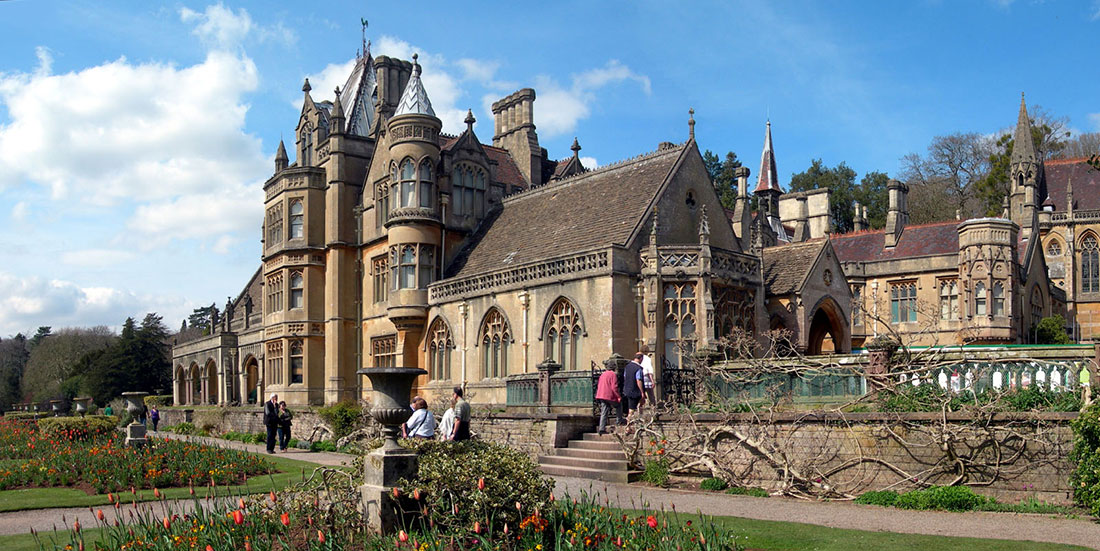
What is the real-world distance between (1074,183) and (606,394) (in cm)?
5099

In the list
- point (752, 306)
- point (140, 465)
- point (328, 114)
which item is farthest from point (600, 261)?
point (328, 114)

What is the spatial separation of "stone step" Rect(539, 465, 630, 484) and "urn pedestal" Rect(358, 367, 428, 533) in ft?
24.9

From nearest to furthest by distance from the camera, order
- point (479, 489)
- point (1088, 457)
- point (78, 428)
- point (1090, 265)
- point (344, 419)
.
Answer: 1. point (479, 489)
2. point (1088, 457)
3. point (78, 428)
4. point (344, 419)
5. point (1090, 265)

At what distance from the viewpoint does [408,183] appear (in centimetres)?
3269

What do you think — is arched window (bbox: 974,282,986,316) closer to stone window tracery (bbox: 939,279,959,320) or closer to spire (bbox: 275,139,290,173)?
stone window tracery (bbox: 939,279,959,320)

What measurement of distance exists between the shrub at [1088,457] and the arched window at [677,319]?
11.6 m

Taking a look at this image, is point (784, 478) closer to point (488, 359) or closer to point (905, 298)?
point (488, 359)

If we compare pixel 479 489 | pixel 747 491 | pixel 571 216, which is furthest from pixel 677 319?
pixel 479 489

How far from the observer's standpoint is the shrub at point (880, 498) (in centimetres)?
1468

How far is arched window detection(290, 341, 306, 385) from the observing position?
37.6 metres

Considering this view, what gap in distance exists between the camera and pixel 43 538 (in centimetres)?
1186

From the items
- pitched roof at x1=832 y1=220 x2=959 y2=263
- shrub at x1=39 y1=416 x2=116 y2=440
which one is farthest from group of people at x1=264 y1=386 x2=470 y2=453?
pitched roof at x1=832 y1=220 x2=959 y2=263

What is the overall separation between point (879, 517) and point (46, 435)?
73.4 feet

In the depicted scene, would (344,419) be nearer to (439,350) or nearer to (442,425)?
(439,350)
